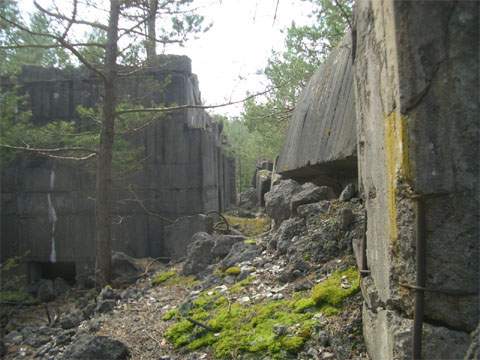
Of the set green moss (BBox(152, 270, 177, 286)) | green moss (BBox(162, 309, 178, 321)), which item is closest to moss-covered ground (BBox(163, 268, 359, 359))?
green moss (BBox(162, 309, 178, 321))

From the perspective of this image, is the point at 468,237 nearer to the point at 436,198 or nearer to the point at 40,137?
the point at 436,198

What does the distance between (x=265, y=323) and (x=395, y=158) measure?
1963 millimetres

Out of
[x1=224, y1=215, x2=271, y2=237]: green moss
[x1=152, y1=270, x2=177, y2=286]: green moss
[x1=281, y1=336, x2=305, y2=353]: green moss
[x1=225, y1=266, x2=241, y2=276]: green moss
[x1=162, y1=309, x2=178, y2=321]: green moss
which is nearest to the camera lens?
[x1=281, y1=336, x2=305, y2=353]: green moss

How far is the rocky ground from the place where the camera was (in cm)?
313

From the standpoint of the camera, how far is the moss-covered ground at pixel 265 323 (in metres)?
3.12

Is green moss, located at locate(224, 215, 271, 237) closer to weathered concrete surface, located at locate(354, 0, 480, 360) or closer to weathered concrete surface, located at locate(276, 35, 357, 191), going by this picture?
weathered concrete surface, located at locate(276, 35, 357, 191)

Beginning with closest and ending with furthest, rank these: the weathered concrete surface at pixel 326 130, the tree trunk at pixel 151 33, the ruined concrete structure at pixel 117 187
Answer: the weathered concrete surface at pixel 326 130, the tree trunk at pixel 151 33, the ruined concrete structure at pixel 117 187

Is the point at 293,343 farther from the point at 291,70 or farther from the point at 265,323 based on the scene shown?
the point at 291,70

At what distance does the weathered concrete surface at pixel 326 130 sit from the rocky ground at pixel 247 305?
14.1 inches

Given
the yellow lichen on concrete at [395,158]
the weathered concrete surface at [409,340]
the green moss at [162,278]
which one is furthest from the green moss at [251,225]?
the yellow lichen on concrete at [395,158]

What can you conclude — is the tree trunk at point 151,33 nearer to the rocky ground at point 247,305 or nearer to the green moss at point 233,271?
the rocky ground at point 247,305

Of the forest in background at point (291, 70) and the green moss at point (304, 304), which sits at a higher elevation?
the forest in background at point (291, 70)

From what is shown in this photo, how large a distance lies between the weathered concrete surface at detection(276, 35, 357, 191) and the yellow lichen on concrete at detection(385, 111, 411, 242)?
1986mm

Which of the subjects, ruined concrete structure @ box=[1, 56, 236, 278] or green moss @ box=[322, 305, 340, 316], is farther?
ruined concrete structure @ box=[1, 56, 236, 278]
